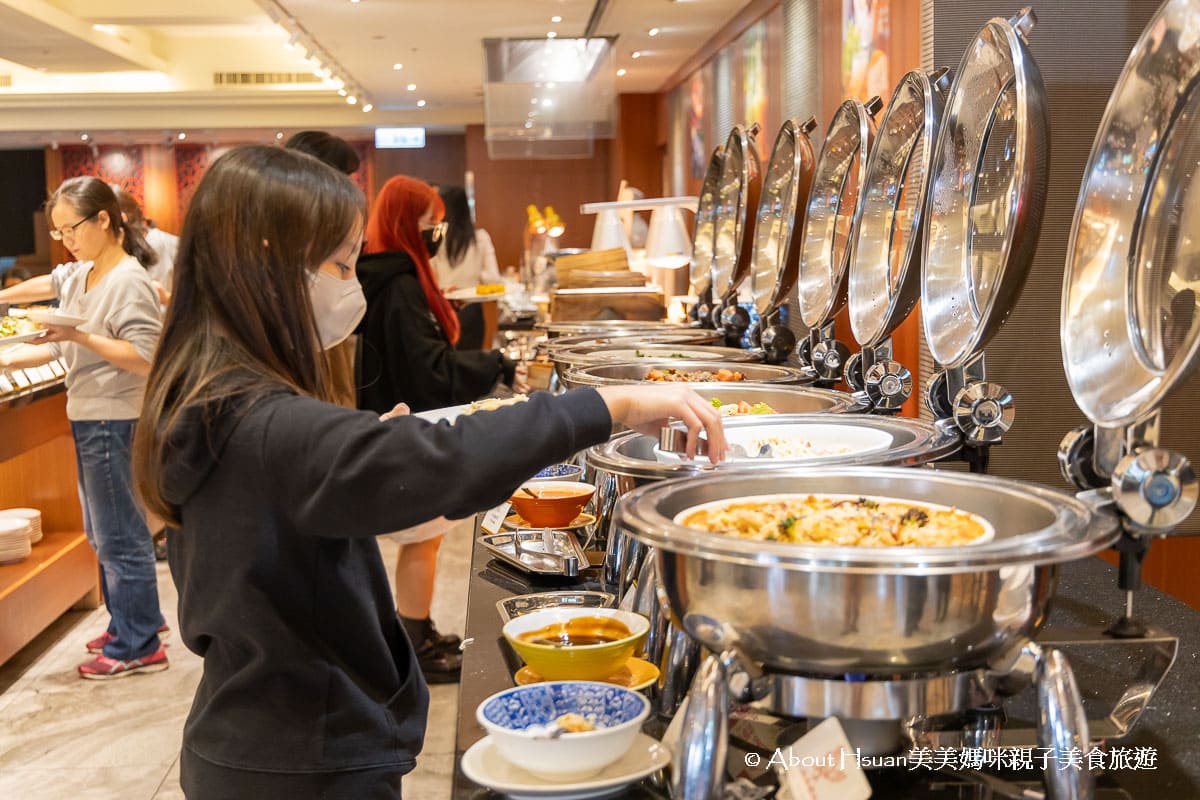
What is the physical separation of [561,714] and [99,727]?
116 inches

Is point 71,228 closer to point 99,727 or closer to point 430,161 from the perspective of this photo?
point 99,727

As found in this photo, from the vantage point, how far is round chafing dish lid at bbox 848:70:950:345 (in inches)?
74.2

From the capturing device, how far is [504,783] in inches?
43.6

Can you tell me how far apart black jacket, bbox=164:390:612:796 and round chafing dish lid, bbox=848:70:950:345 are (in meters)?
0.82

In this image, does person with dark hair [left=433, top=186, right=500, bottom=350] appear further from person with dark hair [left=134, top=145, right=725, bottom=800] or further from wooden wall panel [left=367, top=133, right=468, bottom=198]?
wooden wall panel [left=367, top=133, right=468, bottom=198]

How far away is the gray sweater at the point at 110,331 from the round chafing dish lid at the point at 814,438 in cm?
253

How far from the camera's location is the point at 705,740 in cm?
101

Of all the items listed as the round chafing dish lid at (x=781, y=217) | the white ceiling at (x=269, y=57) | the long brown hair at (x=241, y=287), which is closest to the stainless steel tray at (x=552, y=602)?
the long brown hair at (x=241, y=287)

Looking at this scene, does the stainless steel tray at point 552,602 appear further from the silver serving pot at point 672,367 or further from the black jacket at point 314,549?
the silver serving pot at point 672,367

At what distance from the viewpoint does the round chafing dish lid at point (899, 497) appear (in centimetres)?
96

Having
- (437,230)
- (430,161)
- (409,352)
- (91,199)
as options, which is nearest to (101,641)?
(91,199)

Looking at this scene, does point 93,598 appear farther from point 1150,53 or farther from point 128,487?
point 1150,53

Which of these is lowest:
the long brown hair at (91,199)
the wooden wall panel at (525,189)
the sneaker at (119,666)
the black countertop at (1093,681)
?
the sneaker at (119,666)

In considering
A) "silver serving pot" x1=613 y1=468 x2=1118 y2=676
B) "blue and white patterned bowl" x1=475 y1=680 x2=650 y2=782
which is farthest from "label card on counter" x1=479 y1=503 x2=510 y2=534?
"silver serving pot" x1=613 y1=468 x2=1118 y2=676
